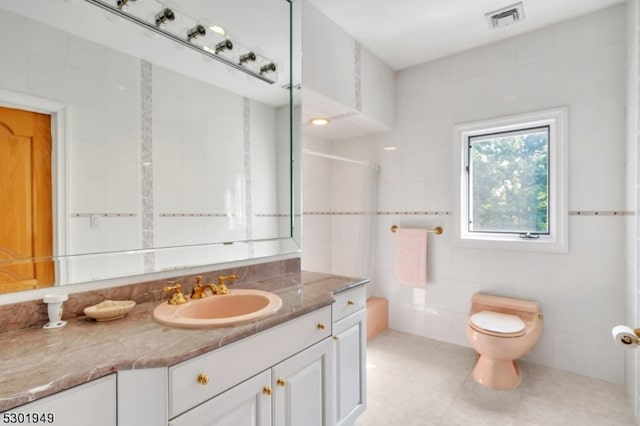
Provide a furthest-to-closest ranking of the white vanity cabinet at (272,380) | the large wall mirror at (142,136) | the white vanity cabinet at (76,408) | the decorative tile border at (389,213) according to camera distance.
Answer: the decorative tile border at (389,213) → the large wall mirror at (142,136) → the white vanity cabinet at (272,380) → the white vanity cabinet at (76,408)

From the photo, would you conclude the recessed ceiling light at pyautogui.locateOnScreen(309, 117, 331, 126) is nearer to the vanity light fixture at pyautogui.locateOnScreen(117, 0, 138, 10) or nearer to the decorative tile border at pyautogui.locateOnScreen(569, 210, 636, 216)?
the vanity light fixture at pyautogui.locateOnScreen(117, 0, 138, 10)

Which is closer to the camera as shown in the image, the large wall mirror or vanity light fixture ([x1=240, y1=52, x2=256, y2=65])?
the large wall mirror

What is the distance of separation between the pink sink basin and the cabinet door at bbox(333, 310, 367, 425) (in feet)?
1.28

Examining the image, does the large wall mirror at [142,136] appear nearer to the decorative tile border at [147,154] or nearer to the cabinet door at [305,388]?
the decorative tile border at [147,154]

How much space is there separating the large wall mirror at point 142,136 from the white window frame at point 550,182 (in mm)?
1468

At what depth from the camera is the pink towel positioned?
2.85 meters

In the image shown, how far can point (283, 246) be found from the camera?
6.61 ft

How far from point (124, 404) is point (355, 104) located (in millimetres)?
2280

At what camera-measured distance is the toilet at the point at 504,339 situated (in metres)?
2.08

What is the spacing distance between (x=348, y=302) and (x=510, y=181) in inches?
71.9

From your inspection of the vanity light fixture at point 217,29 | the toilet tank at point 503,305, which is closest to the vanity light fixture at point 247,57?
the vanity light fixture at point 217,29

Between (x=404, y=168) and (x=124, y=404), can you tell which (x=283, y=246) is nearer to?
(x=124, y=404)

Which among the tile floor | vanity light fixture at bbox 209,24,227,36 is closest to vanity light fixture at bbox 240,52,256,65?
vanity light fixture at bbox 209,24,227,36

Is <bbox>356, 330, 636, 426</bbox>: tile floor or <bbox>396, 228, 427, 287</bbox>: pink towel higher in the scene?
<bbox>396, 228, 427, 287</bbox>: pink towel
